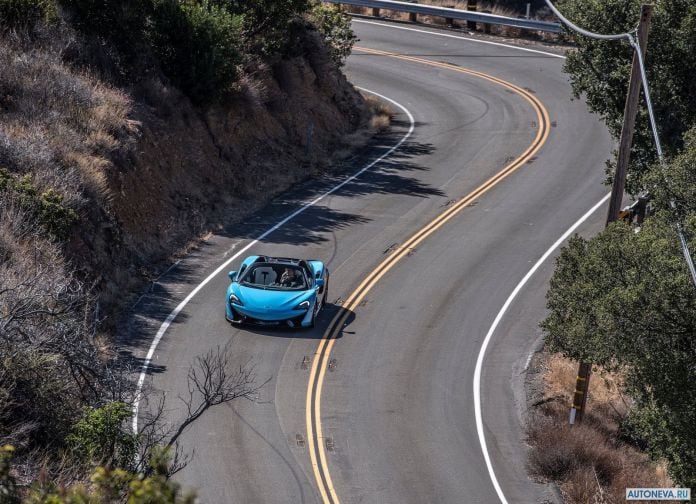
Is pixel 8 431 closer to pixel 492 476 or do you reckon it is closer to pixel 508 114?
pixel 492 476

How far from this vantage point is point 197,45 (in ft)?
105

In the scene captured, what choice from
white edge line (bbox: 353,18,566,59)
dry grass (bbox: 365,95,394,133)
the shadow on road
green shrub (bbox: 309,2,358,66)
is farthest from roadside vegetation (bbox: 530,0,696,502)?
white edge line (bbox: 353,18,566,59)

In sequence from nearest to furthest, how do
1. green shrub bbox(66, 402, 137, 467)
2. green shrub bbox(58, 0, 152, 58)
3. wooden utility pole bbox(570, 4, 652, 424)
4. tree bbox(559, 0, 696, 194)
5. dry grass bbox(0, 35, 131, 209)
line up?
green shrub bbox(66, 402, 137, 467), wooden utility pole bbox(570, 4, 652, 424), dry grass bbox(0, 35, 131, 209), tree bbox(559, 0, 696, 194), green shrub bbox(58, 0, 152, 58)

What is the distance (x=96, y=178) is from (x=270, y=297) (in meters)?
6.04

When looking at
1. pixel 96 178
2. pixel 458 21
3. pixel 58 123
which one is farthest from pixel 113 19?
pixel 458 21

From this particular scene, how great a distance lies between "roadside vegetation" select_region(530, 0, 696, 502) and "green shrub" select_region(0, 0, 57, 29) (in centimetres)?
1610

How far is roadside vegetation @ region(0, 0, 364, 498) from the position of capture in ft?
45.0

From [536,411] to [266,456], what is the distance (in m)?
6.31

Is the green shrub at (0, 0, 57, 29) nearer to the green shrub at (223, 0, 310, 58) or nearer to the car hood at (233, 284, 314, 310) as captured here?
the green shrub at (223, 0, 310, 58)

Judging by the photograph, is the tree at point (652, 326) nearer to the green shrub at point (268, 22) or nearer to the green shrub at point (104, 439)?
the green shrub at point (104, 439)

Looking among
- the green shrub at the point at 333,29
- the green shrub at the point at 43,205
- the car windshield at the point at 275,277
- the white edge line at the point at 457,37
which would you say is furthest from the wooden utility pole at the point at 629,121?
the white edge line at the point at 457,37

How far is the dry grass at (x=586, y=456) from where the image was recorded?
60.1ft

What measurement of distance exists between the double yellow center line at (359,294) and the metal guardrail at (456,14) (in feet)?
21.6

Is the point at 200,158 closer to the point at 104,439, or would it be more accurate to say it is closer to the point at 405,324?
the point at 405,324
